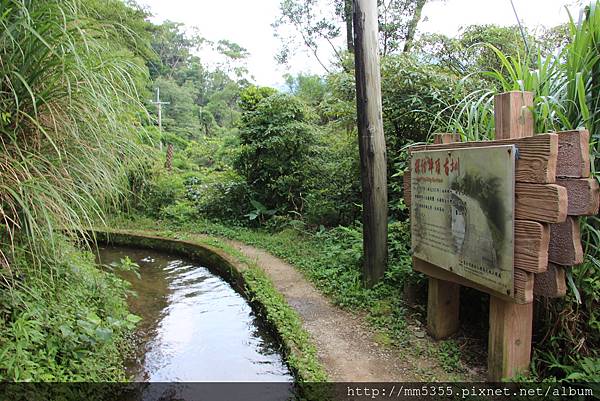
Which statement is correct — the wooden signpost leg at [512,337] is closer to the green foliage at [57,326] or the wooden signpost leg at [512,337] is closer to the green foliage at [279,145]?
the green foliage at [57,326]

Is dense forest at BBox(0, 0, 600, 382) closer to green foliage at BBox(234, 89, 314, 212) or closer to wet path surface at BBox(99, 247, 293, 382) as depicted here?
wet path surface at BBox(99, 247, 293, 382)

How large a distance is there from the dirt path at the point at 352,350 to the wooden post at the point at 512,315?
0.42 metres

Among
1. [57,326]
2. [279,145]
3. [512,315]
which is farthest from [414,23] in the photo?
[57,326]

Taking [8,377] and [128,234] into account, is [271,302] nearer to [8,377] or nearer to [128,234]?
[8,377]

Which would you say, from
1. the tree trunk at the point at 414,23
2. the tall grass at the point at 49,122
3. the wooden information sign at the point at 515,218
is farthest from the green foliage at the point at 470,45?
the tall grass at the point at 49,122

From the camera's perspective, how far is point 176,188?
8.70 metres

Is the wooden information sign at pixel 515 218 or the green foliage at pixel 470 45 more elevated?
the green foliage at pixel 470 45

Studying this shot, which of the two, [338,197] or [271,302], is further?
[338,197]

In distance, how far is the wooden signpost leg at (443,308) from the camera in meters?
2.72

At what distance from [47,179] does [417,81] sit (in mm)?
3906

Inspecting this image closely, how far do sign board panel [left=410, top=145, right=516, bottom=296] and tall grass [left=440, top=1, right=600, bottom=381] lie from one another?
1.13ft

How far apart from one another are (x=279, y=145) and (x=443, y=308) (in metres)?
4.77

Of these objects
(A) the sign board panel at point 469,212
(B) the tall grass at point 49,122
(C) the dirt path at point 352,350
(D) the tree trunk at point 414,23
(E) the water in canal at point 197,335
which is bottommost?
(E) the water in canal at point 197,335

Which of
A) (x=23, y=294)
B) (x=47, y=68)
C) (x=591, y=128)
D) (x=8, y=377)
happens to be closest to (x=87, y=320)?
(x=23, y=294)
